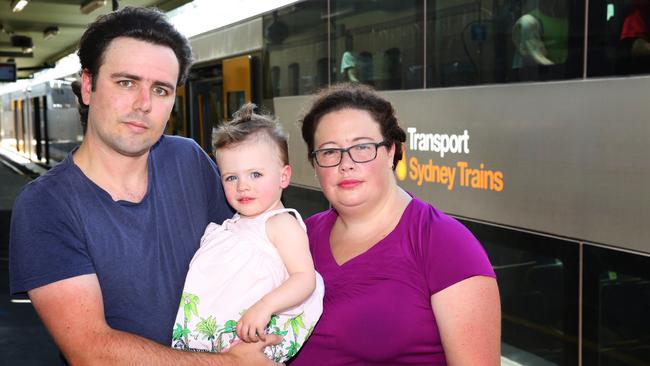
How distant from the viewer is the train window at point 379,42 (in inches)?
184

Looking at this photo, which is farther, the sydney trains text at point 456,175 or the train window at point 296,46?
the train window at point 296,46

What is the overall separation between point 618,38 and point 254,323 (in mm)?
2269

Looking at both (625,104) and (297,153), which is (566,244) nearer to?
(625,104)

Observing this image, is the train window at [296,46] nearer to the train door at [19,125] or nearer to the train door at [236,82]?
the train door at [236,82]

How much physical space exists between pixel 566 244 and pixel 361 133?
1.87 meters

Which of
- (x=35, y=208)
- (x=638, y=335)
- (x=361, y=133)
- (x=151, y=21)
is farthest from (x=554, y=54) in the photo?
(x=35, y=208)

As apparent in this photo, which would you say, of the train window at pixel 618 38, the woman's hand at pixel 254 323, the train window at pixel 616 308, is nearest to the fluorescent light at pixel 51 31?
the train window at pixel 618 38

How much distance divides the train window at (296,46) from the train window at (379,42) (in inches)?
10.2

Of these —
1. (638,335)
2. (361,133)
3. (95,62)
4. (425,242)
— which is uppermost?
(95,62)

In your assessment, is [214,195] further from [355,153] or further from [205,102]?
[205,102]

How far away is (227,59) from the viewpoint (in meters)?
7.76

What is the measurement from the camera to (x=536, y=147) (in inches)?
146

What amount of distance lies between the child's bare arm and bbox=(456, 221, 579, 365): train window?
6.29ft

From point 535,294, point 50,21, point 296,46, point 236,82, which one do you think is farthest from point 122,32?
point 50,21
